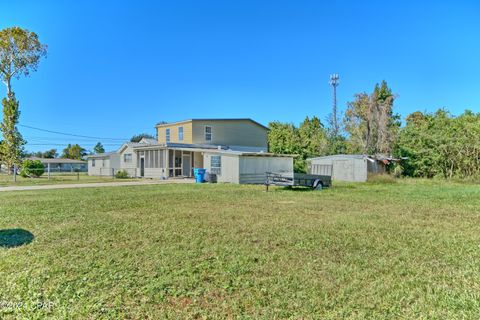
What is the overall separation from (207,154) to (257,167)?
3898 mm

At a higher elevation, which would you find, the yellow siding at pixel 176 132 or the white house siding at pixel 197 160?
the yellow siding at pixel 176 132

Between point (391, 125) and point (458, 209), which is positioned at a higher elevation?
point (391, 125)

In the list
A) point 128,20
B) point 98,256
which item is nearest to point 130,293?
point 98,256

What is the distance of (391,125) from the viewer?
2731 centimetres

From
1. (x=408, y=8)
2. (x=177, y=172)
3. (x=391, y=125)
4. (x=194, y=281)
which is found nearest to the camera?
(x=194, y=281)

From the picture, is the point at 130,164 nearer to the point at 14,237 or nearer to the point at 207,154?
the point at 207,154

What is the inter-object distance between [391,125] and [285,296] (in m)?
28.3

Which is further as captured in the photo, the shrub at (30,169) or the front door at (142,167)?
the front door at (142,167)

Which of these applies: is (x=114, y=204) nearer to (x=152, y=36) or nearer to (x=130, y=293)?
(x=130, y=293)

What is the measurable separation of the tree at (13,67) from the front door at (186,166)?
51.2 feet

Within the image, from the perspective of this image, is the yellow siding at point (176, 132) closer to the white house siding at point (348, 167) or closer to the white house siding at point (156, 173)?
the white house siding at point (156, 173)

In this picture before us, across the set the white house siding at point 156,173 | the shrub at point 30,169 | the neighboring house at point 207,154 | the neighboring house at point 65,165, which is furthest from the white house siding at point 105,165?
the neighboring house at point 65,165

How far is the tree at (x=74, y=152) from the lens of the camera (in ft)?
235

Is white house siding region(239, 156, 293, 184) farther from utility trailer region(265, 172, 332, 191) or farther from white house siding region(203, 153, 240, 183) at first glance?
utility trailer region(265, 172, 332, 191)
